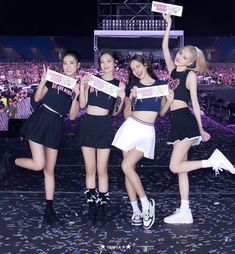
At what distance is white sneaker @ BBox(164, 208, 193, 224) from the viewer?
3.38 meters

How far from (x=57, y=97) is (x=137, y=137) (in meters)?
0.58

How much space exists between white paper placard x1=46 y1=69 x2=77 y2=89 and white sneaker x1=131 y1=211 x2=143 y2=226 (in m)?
0.93

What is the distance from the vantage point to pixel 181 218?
11.1ft

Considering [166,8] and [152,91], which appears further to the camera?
[166,8]

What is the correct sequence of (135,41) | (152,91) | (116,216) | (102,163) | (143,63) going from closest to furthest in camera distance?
(152,91) < (143,63) < (102,163) < (116,216) < (135,41)

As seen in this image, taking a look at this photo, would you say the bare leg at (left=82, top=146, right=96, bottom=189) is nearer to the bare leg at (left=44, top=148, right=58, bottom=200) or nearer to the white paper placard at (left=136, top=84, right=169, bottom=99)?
the bare leg at (left=44, top=148, right=58, bottom=200)

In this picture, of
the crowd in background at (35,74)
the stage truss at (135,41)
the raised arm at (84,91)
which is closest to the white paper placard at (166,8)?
the raised arm at (84,91)

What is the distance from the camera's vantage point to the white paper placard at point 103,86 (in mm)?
3215

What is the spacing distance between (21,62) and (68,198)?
1021 cm

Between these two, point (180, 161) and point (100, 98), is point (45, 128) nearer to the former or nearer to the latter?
point (100, 98)

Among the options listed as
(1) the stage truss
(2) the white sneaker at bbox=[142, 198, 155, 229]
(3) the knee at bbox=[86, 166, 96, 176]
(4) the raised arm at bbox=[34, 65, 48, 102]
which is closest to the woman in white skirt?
(2) the white sneaker at bbox=[142, 198, 155, 229]

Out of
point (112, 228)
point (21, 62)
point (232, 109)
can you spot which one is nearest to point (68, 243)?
point (112, 228)

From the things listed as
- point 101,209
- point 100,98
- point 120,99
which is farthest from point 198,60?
point 101,209

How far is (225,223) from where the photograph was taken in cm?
341
